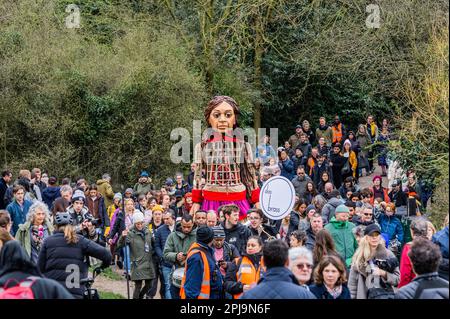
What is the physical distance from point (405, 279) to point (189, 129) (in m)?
15.4

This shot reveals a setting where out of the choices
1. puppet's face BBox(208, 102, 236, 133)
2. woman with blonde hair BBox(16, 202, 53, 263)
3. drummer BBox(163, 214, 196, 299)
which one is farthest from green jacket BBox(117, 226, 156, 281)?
puppet's face BBox(208, 102, 236, 133)

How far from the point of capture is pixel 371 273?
32.2 feet

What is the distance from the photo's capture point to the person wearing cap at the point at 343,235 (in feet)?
38.6

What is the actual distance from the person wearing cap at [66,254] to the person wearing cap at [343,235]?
3.17 metres

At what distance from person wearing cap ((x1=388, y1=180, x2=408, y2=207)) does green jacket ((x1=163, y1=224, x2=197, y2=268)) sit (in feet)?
22.3

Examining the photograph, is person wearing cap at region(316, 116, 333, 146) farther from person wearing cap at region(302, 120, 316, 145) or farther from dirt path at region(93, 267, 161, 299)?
dirt path at region(93, 267, 161, 299)

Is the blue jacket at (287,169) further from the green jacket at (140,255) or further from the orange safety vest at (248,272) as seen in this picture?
the orange safety vest at (248,272)

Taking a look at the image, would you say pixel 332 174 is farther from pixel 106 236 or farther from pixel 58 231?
pixel 58 231

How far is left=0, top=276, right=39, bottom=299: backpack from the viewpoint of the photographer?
720 centimetres

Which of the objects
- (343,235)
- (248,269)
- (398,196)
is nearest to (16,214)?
(343,235)

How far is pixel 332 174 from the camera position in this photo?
23.4 m

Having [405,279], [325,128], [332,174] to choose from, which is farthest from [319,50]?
[405,279]

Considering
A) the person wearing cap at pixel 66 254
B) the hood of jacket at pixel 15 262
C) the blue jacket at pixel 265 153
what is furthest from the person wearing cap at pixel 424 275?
the blue jacket at pixel 265 153

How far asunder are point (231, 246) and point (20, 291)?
14.5 feet
